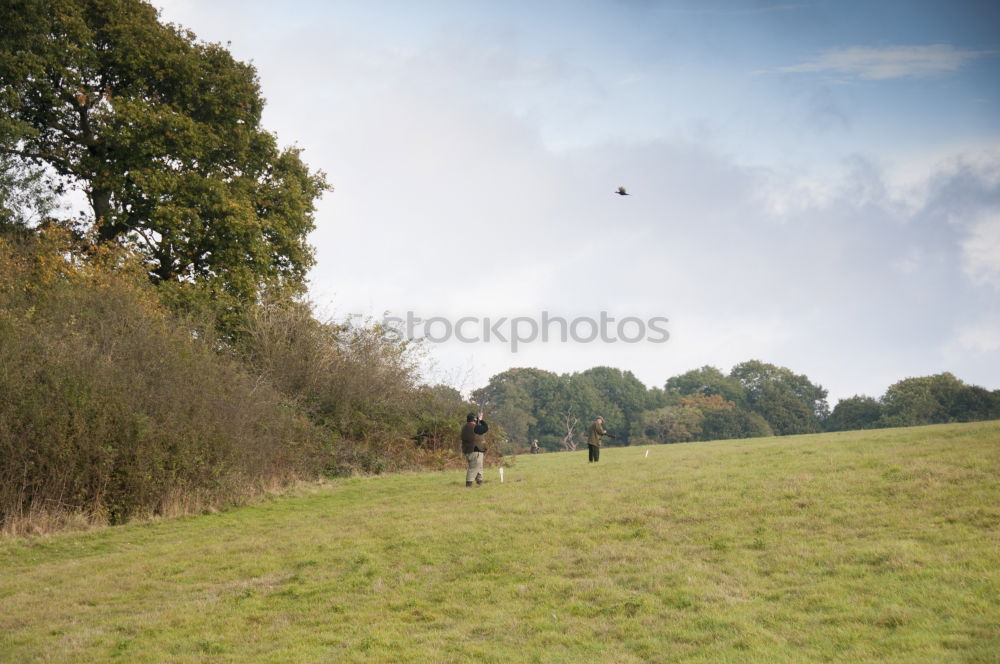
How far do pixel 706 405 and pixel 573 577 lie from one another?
93472 mm

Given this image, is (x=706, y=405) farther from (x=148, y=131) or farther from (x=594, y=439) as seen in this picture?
(x=148, y=131)

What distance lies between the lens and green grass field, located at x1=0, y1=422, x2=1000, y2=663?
962 cm

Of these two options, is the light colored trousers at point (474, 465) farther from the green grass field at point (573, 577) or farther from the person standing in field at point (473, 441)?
the green grass field at point (573, 577)

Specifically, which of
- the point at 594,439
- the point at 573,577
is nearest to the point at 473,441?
the point at 594,439

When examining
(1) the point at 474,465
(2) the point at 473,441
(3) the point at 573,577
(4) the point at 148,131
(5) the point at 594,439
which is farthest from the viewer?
(5) the point at 594,439

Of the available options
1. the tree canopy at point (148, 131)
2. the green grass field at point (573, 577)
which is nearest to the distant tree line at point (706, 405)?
the tree canopy at point (148, 131)

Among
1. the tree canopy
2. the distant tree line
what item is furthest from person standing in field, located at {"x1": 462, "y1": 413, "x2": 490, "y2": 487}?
the distant tree line

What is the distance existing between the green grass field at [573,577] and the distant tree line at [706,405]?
66.5 m

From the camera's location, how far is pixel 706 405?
102 metres

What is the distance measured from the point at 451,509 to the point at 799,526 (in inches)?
326

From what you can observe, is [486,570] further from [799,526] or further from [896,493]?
[896,493]

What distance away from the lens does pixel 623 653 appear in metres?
9.26

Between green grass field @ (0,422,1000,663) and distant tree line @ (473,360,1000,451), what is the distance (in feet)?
218

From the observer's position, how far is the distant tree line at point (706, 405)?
85.1 m
